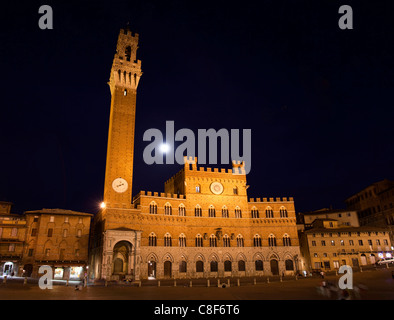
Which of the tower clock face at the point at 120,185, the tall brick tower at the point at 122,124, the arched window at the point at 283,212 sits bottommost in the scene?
the arched window at the point at 283,212

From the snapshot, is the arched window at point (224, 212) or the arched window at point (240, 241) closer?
the arched window at point (240, 241)

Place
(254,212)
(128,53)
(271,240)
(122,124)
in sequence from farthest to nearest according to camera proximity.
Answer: (128,53) < (254,212) < (271,240) < (122,124)

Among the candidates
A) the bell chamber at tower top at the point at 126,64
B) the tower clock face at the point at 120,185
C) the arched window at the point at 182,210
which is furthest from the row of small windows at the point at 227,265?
the bell chamber at tower top at the point at 126,64

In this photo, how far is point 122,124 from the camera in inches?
1961

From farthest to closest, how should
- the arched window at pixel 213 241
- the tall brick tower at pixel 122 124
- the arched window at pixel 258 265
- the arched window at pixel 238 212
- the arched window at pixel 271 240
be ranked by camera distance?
the arched window at pixel 238 212 → the arched window at pixel 271 240 → the arched window at pixel 258 265 → the arched window at pixel 213 241 → the tall brick tower at pixel 122 124

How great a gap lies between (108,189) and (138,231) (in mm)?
7868

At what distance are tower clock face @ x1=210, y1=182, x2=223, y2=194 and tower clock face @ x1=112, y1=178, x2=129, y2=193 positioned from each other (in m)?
14.6

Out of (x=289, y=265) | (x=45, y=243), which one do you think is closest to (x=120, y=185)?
(x=45, y=243)

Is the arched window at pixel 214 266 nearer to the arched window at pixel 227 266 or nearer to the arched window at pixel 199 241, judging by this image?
the arched window at pixel 227 266

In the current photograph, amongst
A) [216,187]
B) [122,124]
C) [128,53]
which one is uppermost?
[128,53]

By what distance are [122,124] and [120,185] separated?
34.0ft

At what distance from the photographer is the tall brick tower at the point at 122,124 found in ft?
151

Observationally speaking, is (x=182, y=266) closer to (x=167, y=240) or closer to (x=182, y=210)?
(x=167, y=240)

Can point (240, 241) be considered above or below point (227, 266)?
above
